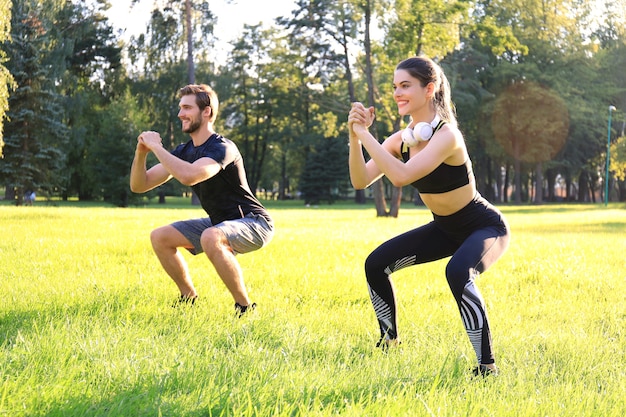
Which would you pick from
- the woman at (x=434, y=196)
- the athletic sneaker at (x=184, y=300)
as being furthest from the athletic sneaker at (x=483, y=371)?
the athletic sneaker at (x=184, y=300)

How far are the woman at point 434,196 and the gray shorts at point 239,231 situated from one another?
1409 mm

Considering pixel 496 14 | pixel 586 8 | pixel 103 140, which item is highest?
pixel 586 8

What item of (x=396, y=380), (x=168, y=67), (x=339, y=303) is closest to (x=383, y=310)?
(x=396, y=380)

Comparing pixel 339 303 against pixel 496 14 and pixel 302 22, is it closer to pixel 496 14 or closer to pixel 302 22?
pixel 496 14

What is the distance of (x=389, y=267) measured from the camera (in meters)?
4.75

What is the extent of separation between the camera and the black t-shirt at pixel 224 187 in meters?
5.85

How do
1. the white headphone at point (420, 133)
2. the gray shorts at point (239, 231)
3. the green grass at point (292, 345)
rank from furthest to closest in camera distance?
the gray shorts at point (239, 231) < the white headphone at point (420, 133) < the green grass at point (292, 345)

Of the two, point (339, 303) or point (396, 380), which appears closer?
point (396, 380)

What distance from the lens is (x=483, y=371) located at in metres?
3.94

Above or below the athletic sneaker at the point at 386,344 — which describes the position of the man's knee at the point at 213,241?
above

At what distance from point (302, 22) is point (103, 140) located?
16815 millimetres

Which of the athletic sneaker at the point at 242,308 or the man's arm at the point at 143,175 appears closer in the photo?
the athletic sneaker at the point at 242,308

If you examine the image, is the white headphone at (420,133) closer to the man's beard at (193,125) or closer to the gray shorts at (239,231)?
the gray shorts at (239,231)

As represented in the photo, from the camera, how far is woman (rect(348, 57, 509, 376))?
4012mm
